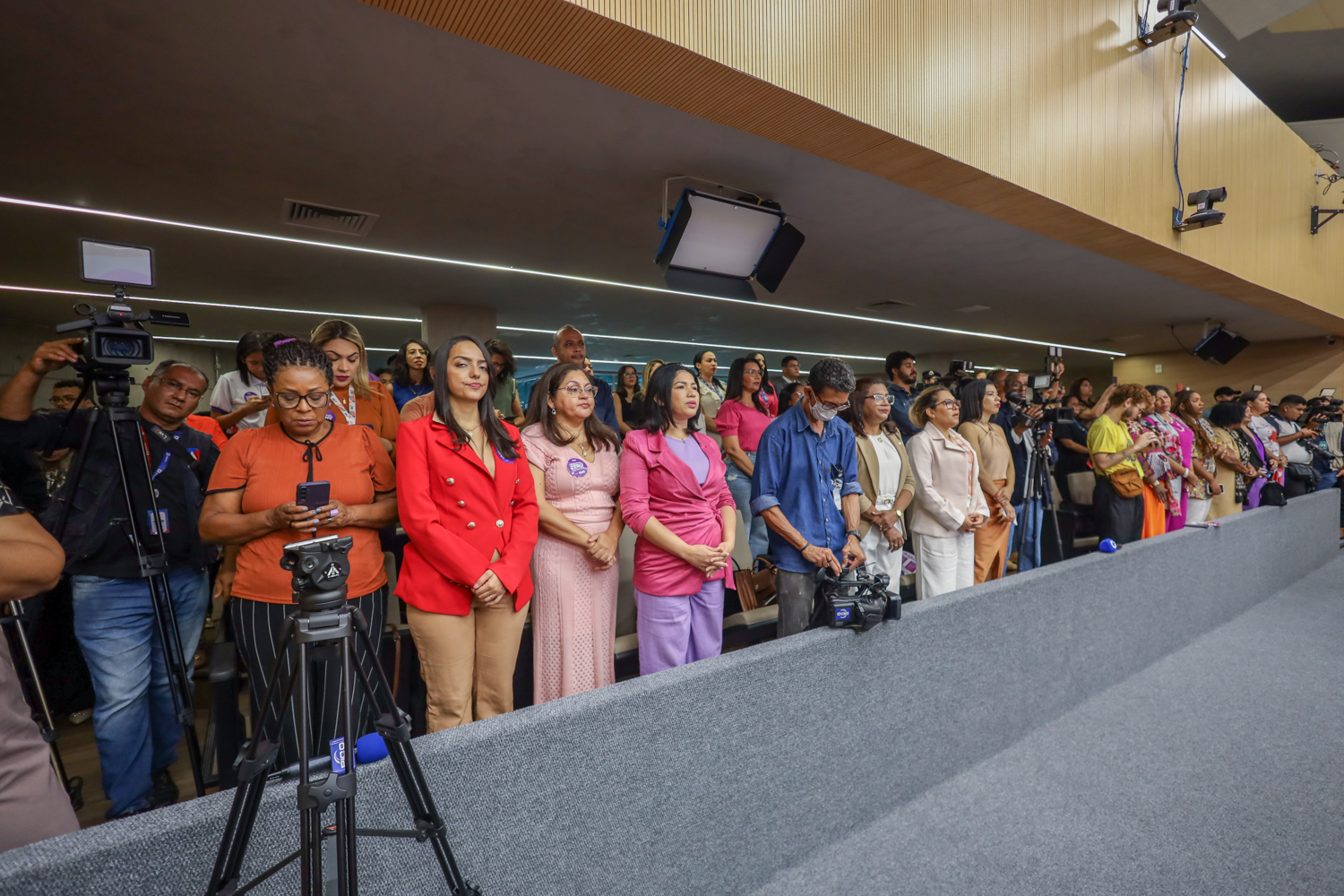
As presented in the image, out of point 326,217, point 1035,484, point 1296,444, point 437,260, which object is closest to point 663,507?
point 1035,484

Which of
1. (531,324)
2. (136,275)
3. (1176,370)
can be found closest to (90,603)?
(136,275)

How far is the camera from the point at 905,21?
8.03ft

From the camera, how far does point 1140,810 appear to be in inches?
69.9

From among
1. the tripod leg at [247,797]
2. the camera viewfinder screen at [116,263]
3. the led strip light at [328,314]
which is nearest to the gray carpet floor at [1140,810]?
the tripod leg at [247,797]

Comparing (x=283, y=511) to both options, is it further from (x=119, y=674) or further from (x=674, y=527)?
(x=674, y=527)

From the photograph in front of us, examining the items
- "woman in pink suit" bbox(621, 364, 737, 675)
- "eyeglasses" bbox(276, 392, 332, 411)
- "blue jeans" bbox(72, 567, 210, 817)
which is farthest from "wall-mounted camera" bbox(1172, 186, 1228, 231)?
"blue jeans" bbox(72, 567, 210, 817)

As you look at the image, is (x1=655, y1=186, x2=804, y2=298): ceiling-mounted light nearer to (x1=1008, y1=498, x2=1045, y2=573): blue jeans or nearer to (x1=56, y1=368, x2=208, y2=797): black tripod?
(x1=1008, y1=498, x2=1045, y2=573): blue jeans

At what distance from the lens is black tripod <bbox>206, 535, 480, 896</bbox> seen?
769 millimetres

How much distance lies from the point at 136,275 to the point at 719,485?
182 cm

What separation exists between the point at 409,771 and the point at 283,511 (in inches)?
35.3

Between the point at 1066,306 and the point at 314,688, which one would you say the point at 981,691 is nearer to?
the point at 314,688

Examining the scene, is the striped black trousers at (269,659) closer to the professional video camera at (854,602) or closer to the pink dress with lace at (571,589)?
the pink dress with lace at (571,589)

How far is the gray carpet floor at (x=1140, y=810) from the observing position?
1.50 metres

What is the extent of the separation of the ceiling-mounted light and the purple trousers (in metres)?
1.93
